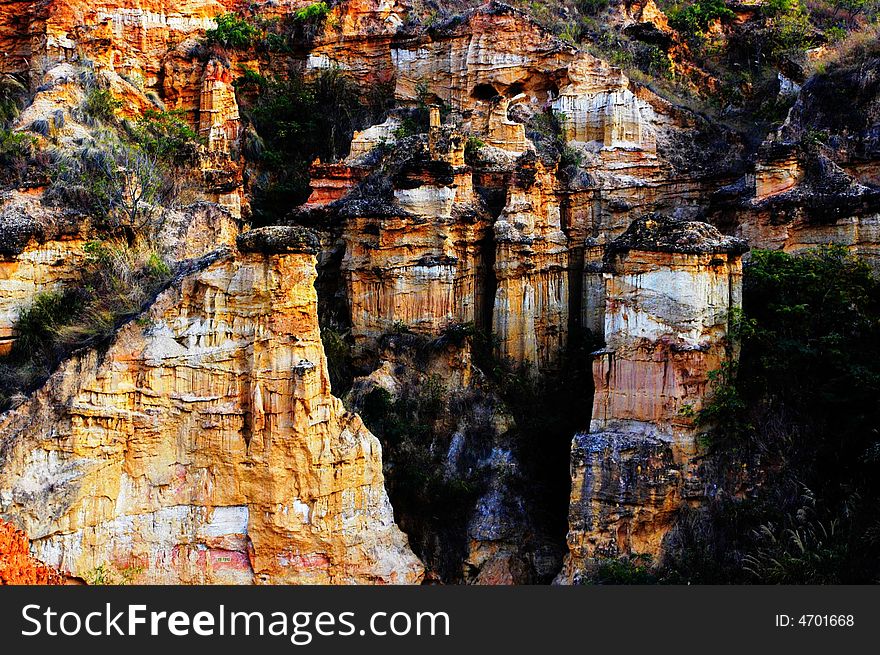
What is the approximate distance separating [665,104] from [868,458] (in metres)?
13.4

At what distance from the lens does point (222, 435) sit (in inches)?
703

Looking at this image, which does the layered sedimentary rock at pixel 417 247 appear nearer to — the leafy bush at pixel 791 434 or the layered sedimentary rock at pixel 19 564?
the leafy bush at pixel 791 434

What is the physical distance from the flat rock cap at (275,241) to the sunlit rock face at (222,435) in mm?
22

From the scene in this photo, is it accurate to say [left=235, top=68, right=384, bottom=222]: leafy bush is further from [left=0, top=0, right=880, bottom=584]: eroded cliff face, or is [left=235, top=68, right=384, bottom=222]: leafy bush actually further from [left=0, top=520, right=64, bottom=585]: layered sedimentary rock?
[left=0, top=520, right=64, bottom=585]: layered sedimentary rock

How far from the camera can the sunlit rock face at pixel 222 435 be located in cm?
1725

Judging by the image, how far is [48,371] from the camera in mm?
17453

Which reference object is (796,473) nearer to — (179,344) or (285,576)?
(285,576)

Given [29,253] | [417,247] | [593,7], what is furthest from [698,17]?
[29,253]

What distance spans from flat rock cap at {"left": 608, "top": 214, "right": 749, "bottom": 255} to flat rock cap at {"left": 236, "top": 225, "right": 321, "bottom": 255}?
591 cm

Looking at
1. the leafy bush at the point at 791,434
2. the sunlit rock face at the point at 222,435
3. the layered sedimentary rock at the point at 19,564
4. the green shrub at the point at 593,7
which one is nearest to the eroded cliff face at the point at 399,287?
the sunlit rock face at the point at 222,435

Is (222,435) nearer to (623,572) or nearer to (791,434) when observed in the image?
(623,572)

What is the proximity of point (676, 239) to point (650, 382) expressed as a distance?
8.45ft

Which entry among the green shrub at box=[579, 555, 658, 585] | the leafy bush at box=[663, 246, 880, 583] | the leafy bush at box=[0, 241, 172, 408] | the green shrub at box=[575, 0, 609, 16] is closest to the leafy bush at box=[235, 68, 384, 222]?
the green shrub at box=[575, 0, 609, 16]

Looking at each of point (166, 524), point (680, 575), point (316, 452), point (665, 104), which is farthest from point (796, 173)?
point (166, 524)
